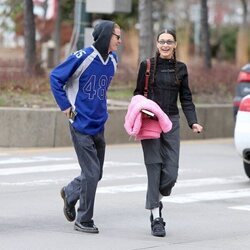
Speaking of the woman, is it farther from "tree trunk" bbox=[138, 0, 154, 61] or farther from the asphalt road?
"tree trunk" bbox=[138, 0, 154, 61]

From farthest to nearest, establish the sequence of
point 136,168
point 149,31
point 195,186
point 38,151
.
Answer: point 149,31 < point 38,151 < point 136,168 < point 195,186

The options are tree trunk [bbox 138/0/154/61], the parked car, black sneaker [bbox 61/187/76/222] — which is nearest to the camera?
black sneaker [bbox 61/187/76/222]

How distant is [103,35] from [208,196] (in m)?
3.41

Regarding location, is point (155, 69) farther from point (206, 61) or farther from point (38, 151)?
point (206, 61)

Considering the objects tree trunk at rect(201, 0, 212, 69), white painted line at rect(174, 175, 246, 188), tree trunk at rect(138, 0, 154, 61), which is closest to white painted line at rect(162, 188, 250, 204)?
white painted line at rect(174, 175, 246, 188)

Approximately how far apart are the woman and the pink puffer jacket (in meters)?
0.09

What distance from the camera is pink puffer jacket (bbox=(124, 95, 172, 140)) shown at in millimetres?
9336

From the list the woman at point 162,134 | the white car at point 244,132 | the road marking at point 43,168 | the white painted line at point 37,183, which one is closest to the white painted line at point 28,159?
the road marking at point 43,168

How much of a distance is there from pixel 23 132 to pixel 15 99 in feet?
5.98

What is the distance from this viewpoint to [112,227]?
390 inches

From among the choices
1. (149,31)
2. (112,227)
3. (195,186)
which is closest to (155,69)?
A: (112,227)

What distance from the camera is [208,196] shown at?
479 inches

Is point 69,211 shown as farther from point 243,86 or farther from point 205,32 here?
point 205,32

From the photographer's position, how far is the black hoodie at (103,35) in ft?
30.6
